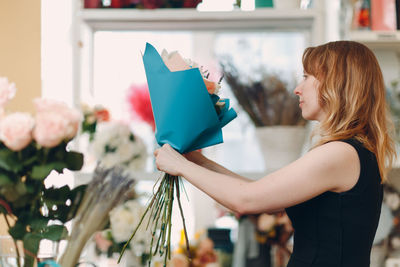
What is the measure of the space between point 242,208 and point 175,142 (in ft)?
0.81

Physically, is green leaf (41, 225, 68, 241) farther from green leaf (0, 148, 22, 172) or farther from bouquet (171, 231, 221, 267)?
bouquet (171, 231, 221, 267)

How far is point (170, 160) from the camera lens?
129cm

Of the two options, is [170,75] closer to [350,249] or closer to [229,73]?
[350,249]

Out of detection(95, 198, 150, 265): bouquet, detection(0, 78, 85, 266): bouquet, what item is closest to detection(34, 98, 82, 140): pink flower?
detection(0, 78, 85, 266): bouquet

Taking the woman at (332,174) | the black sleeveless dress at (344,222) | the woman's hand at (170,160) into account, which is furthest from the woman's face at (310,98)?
the woman's hand at (170,160)

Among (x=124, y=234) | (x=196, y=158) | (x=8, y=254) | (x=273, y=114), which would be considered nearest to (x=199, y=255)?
(x=124, y=234)

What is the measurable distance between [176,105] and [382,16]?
4.04 feet

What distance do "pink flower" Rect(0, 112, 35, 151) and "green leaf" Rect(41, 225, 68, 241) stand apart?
0.58ft

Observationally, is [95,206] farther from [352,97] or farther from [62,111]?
[352,97]

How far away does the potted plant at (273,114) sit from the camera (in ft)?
7.13

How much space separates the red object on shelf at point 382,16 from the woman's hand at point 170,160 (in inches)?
47.9

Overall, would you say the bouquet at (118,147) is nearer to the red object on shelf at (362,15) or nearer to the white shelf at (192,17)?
the white shelf at (192,17)

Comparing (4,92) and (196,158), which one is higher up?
(4,92)

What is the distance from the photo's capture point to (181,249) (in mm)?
2242
